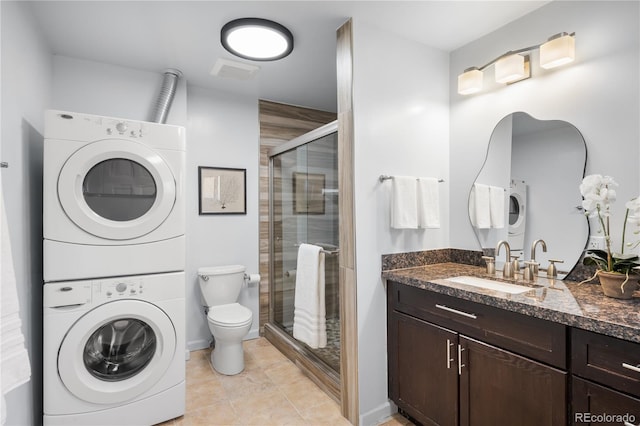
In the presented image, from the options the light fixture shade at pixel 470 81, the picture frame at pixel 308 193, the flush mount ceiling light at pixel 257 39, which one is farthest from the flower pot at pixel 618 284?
the flush mount ceiling light at pixel 257 39

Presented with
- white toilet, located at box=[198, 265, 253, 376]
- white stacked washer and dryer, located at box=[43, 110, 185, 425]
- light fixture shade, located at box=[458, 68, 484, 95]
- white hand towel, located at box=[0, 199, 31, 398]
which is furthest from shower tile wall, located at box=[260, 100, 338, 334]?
white hand towel, located at box=[0, 199, 31, 398]

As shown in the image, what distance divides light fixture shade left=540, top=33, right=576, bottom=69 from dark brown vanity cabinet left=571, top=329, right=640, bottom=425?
1.36 m

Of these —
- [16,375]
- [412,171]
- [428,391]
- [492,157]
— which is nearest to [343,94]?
[412,171]

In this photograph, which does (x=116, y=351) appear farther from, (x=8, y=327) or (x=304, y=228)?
(x=304, y=228)

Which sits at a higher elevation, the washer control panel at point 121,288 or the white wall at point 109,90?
the white wall at point 109,90

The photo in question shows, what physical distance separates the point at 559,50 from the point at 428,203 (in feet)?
3.44

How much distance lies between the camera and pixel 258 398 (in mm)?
2227

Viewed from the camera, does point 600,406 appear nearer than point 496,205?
Yes

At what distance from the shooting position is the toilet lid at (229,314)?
249cm

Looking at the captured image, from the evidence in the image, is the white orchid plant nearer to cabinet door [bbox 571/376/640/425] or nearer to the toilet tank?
cabinet door [bbox 571/376/640/425]

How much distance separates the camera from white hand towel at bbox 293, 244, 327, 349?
2.35m

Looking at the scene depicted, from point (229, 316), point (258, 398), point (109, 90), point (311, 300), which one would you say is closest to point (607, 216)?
point (311, 300)

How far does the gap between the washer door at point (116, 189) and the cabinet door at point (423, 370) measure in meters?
1.61

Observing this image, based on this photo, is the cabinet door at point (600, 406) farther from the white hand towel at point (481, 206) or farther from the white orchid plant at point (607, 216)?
the white hand towel at point (481, 206)
